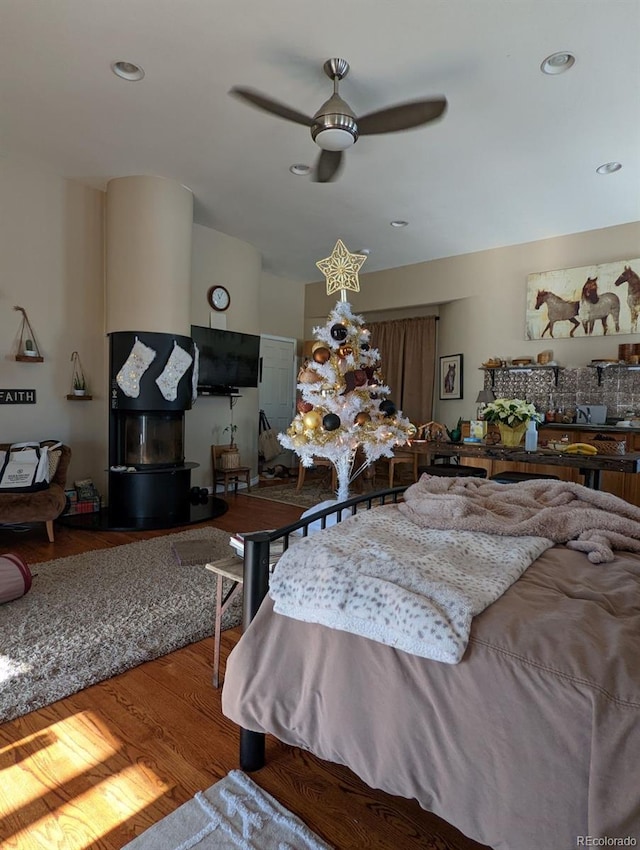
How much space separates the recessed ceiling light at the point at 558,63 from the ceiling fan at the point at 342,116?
74 centimetres

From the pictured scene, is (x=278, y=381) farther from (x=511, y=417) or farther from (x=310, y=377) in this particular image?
(x=310, y=377)

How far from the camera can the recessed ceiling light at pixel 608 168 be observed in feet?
13.2

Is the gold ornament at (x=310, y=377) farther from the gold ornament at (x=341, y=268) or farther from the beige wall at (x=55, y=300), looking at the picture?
the beige wall at (x=55, y=300)

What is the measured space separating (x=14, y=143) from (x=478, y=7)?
364 centimetres

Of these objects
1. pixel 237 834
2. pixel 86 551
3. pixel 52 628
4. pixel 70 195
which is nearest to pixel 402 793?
pixel 237 834

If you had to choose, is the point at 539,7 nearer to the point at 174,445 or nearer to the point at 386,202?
the point at 386,202

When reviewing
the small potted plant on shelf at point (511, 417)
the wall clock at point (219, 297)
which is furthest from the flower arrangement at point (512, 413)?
the wall clock at point (219, 297)

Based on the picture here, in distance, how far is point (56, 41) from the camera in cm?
276

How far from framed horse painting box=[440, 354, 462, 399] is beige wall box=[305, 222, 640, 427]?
0.09 meters

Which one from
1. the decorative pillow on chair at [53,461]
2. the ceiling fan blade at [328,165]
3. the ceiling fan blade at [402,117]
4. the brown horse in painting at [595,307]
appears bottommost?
the decorative pillow on chair at [53,461]

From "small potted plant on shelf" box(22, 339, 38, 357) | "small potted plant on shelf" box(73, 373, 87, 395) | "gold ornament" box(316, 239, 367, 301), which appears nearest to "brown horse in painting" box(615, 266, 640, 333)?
"gold ornament" box(316, 239, 367, 301)

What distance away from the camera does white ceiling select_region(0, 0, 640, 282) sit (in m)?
2.56

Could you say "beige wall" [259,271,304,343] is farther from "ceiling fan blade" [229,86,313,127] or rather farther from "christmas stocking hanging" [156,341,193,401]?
"ceiling fan blade" [229,86,313,127]

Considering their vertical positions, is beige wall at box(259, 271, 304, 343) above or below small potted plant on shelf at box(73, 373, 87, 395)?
above
